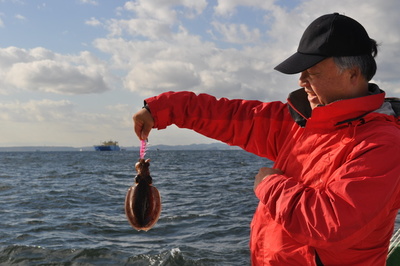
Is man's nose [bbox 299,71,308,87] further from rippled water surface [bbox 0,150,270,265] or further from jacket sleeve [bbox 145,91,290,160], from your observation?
rippled water surface [bbox 0,150,270,265]

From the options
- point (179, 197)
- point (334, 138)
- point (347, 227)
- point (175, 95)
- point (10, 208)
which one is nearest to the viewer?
point (347, 227)

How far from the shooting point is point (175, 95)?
308 centimetres

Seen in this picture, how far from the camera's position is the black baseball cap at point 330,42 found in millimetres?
2367

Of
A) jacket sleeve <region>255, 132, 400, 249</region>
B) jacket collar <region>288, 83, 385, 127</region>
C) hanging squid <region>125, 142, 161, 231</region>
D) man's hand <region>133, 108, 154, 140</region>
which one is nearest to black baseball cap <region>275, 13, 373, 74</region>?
jacket collar <region>288, 83, 385, 127</region>

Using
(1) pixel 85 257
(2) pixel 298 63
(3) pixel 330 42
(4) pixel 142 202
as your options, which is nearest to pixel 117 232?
(1) pixel 85 257

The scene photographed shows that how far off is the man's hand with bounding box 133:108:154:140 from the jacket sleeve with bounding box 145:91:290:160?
0.04 m

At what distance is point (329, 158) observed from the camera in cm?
239

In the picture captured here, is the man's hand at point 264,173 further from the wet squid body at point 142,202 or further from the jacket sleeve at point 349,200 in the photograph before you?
the wet squid body at point 142,202

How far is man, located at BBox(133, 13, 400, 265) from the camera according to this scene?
6.86 ft

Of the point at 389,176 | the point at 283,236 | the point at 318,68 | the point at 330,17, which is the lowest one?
the point at 283,236

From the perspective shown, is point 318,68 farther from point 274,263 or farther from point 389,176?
point 274,263

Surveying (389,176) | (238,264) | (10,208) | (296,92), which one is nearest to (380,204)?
(389,176)

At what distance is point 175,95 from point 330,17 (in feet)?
3.86

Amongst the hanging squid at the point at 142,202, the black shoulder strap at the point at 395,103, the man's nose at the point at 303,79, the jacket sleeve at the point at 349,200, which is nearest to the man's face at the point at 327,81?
the man's nose at the point at 303,79
